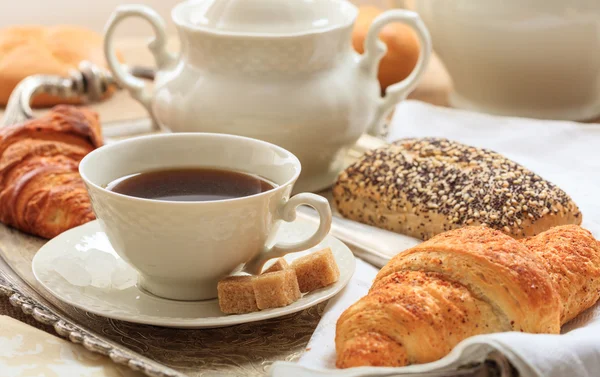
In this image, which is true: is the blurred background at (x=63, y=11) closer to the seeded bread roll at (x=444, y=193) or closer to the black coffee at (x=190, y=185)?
the seeded bread roll at (x=444, y=193)

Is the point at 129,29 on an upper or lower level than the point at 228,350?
lower

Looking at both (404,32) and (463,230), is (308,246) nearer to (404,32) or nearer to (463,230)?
(463,230)

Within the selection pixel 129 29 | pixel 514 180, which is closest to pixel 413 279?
pixel 514 180

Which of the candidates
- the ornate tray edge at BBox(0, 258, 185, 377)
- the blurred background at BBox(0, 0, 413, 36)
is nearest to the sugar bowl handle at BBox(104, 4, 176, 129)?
the ornate tray edge at BBox(0, 258, 185, 377)

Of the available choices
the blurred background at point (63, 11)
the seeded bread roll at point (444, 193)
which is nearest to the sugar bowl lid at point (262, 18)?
the seeded bread roll at point (444, 193)

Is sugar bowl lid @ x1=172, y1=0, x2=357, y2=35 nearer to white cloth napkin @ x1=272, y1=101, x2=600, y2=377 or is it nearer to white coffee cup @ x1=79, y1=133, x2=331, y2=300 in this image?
white coffee cup @ x1=79, y1=133, x2=331, y2=300

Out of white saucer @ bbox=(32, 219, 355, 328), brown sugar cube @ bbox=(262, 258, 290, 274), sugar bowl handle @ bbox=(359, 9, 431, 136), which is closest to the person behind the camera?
white saucer @ bbox=(32, 219, 355, 328)

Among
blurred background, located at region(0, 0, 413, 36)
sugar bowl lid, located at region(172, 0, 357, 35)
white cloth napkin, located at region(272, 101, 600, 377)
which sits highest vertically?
sugar bowl lid, located at region(172, 0, 357, 35)
